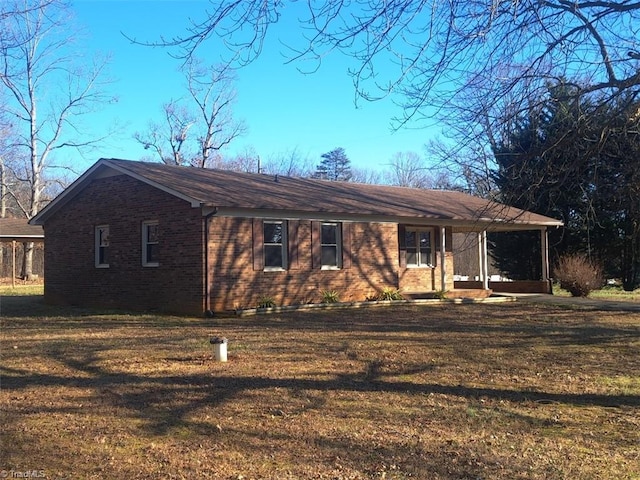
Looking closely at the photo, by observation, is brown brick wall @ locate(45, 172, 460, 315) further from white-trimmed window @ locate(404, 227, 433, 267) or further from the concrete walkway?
the concrete walkway

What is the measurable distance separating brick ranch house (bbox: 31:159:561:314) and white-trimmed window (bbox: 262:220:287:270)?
0.03 metres

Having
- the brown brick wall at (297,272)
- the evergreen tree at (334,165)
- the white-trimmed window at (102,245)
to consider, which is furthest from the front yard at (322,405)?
the evergreen tree at (334,165)

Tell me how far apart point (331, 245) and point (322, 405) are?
1256cm

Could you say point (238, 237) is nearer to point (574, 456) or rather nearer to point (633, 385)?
point (633, 385)

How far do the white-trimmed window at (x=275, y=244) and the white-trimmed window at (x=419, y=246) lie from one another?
593 centimetres

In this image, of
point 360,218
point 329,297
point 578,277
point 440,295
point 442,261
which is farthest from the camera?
point 578,277

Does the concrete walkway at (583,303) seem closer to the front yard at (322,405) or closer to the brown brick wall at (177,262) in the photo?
the brown brick wall at (177,262)

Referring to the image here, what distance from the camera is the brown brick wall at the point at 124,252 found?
16.6m

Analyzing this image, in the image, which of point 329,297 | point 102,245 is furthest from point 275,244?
point 102,245

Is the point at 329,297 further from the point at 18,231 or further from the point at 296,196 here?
the point at 18,231

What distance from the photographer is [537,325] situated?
14148 millimetres

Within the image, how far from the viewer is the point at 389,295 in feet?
64.6

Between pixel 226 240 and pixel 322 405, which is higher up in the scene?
pixel 226 240

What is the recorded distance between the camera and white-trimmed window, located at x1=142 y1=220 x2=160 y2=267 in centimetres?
1781
